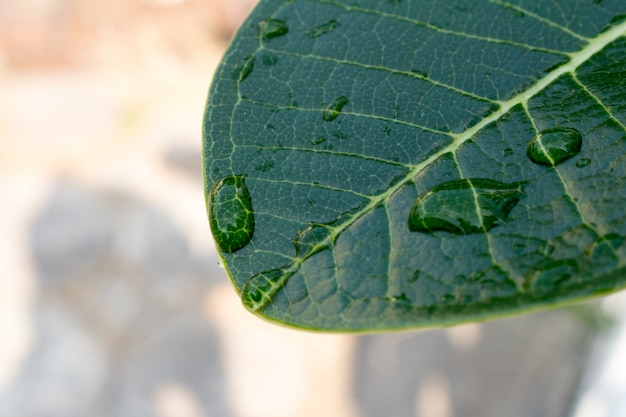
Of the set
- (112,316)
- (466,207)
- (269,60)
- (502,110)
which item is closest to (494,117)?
(502,110)

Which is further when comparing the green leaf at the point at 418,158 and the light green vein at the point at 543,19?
the light green vein at the point at 543,19

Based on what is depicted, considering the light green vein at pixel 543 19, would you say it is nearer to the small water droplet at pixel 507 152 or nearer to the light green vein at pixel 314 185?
the small water droplet at pixel 507 152

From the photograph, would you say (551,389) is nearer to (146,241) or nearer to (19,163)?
(146,241)

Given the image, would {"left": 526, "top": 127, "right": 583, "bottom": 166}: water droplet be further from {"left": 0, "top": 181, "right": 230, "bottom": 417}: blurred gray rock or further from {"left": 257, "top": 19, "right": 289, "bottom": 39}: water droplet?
{"left": 0, "top": 181, "right": 230, "bottom": 417}: blurred gray rock

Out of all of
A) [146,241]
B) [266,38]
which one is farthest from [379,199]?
[146,241]

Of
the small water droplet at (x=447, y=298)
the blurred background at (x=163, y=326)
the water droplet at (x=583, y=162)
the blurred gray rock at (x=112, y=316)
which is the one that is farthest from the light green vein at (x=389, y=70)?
the blurred gray rock at (x=112, y=316)

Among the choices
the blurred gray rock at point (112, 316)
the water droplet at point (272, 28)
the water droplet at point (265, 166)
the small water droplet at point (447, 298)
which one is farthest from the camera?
the blurred gray rock at point (112, 316)

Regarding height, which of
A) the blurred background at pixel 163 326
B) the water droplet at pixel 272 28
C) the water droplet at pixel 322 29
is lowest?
the blurred background at pixel 163 326
